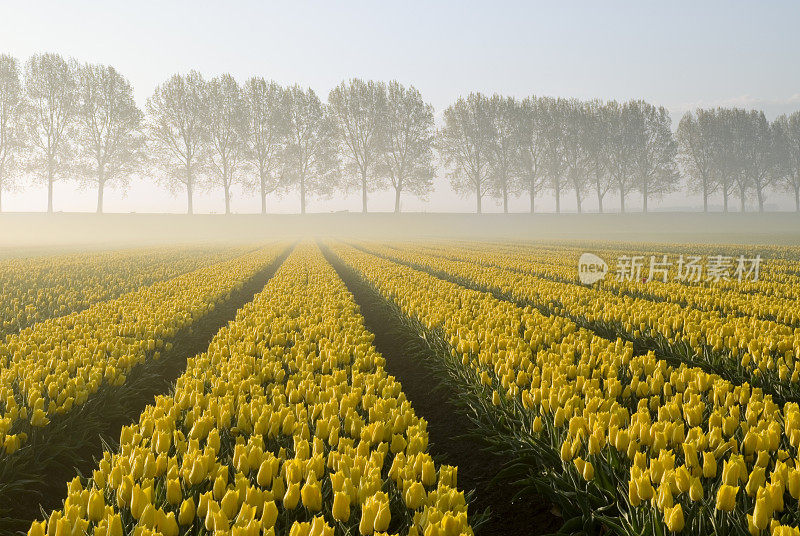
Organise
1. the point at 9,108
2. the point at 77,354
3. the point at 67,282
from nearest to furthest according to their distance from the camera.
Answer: the point at 77,354 → the point at 67,282 → the point at 9,108

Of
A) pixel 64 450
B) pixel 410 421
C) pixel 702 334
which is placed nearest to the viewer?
pixel 410 421

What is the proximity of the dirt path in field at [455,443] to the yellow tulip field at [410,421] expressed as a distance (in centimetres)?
3

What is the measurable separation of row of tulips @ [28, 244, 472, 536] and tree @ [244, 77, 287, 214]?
5248cm

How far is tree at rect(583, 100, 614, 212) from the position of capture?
184 feet

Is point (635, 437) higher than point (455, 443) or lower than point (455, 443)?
higher

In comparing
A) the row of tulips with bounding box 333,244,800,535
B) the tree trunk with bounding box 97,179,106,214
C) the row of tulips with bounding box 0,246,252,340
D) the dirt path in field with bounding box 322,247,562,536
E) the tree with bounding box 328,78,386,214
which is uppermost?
the tree with bounding box 328,78,386,214

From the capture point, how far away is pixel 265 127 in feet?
176

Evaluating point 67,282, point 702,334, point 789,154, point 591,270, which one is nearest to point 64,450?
point 702,334

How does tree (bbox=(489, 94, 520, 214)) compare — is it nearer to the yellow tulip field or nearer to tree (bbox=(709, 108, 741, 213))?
tree (bbox=(709, 108, 741, 213))

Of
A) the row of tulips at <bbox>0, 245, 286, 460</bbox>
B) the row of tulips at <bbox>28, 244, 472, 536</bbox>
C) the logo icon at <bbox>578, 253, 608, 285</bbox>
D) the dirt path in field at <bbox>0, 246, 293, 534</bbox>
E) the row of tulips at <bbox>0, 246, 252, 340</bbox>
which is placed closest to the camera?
the row of tulips at <bbox>28, 244, 472, 536</bbox>

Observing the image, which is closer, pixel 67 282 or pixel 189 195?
pixel 67 282

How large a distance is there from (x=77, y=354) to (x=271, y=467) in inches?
135

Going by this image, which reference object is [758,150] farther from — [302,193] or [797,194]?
[302,193]

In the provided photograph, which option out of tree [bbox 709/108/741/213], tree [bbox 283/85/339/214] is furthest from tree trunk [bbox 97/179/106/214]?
tree [bbox 709/108/741/213]
